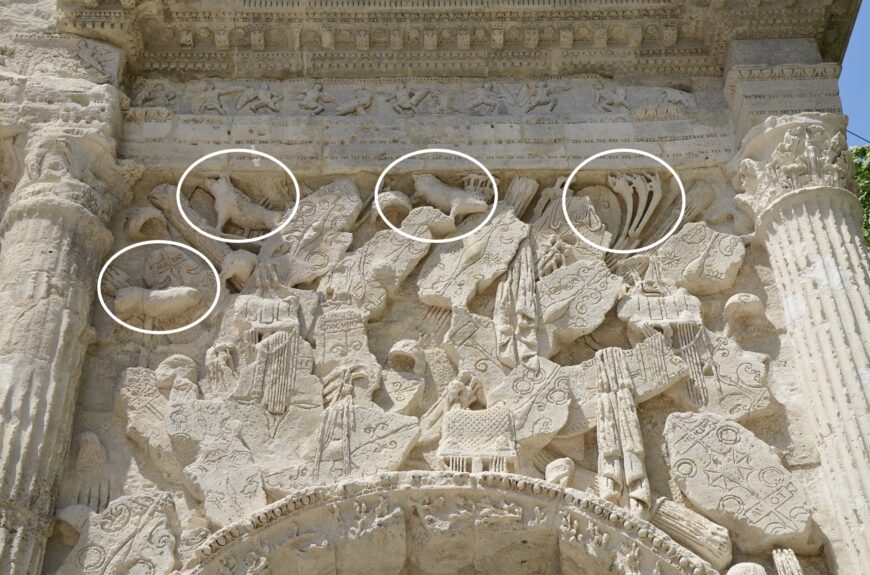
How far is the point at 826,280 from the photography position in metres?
7.86

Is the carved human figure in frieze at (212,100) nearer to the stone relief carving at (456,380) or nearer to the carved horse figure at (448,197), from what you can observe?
the stone relief carving at (456,380)

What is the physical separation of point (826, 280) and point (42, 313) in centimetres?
464

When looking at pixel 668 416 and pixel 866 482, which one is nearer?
pixel 866 482

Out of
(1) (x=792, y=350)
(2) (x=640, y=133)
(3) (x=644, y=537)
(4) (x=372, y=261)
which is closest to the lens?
(3) (x=644, y=537)

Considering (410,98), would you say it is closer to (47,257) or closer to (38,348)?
(47,257)

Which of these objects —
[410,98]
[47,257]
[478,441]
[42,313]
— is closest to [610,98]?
[410,98]

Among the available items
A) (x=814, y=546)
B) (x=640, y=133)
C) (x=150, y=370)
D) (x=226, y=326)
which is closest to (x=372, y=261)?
(x=226, y=326)

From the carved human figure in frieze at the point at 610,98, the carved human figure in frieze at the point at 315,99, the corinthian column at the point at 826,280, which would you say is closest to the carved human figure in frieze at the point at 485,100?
the carved human figure in frieze at the point at 610,98

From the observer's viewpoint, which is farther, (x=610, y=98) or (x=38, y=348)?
(x=610, y=98)

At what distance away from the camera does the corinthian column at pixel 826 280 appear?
7.09 m

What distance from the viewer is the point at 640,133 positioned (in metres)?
9.11

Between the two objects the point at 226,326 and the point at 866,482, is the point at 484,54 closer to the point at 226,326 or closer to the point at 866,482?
the point at 226,326

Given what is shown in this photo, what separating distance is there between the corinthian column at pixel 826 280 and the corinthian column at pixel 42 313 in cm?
423

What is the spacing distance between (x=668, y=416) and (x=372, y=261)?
2.15 m
